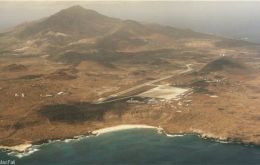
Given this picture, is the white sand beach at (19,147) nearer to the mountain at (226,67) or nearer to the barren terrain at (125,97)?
the barren terrain at (125,97)

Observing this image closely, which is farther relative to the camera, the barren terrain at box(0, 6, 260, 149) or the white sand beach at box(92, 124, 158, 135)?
the barren terrain at box(0, 6, 260, 149)

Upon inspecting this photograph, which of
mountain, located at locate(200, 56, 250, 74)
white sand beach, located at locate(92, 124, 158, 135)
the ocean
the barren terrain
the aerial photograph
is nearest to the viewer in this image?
the ocean

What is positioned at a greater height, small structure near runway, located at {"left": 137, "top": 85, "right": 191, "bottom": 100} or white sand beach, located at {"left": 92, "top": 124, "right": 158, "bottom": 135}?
small structure near runway, located at {"left": 137, "top": 85, "right": 191, "bottom": 100}

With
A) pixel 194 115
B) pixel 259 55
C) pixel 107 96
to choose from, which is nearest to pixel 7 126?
pixel 107 96

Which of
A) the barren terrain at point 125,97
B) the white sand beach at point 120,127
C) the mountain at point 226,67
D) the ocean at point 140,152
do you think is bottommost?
the ocean at point 140,152

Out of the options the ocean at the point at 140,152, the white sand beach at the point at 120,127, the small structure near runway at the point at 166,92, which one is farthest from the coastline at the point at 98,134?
the small structure near runway at the point at 166,92

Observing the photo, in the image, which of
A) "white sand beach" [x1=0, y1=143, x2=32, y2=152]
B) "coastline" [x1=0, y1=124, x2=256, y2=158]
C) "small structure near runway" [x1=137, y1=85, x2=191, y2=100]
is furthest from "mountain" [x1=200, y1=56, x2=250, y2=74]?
"white sand beach" [x1=0, y1=143, x2=32, y2=152]

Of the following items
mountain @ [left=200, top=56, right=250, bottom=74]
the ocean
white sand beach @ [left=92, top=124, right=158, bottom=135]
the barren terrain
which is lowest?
the ocean

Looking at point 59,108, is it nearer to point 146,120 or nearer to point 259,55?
point 146,120

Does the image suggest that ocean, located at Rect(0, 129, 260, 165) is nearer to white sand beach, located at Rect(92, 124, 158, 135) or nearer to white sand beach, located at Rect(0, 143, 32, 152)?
white sand beach, located at Rect(0, 143, 32, 152)
